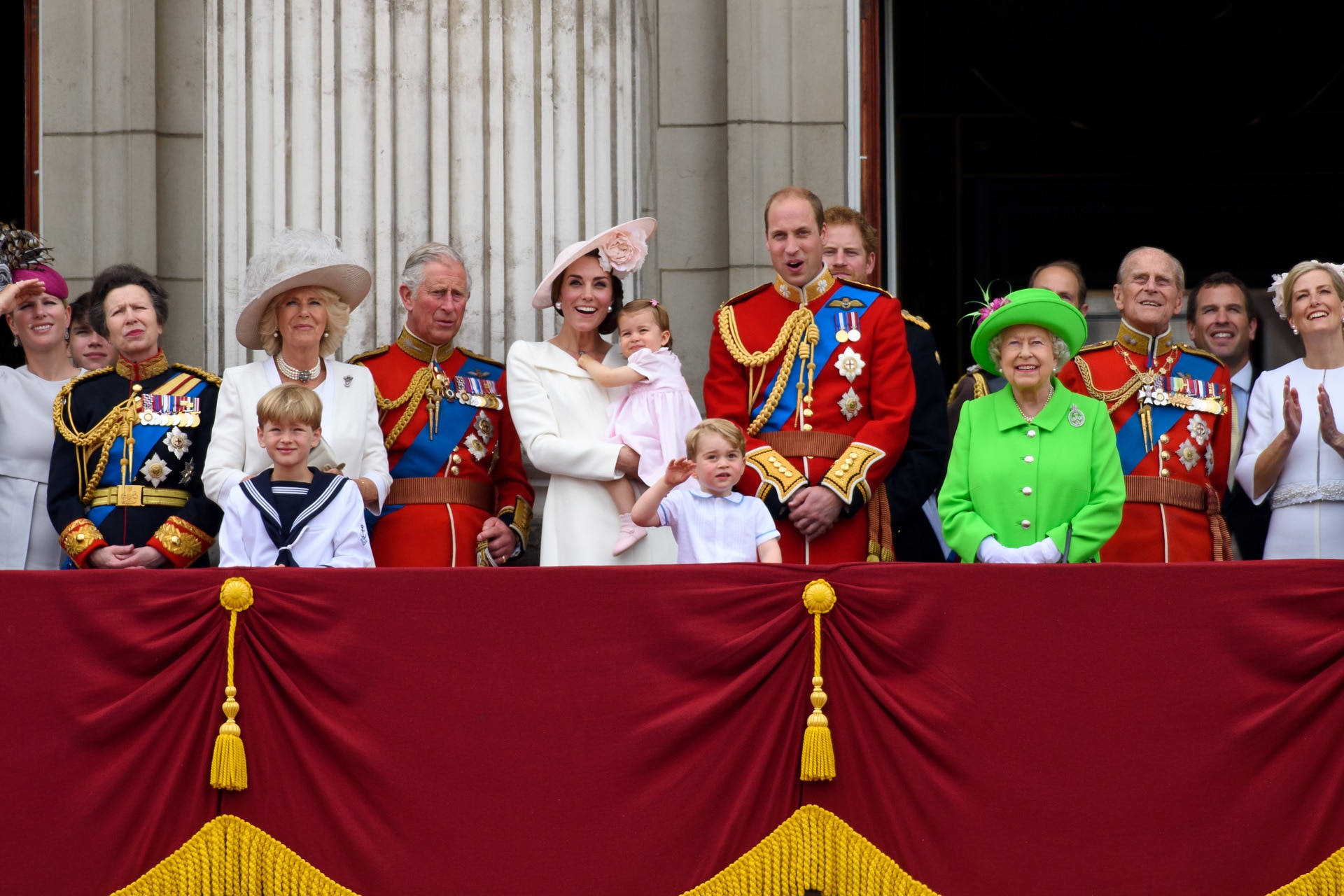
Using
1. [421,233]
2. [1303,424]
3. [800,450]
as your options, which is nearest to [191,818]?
[800,450]

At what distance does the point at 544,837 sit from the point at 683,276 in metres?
3.23

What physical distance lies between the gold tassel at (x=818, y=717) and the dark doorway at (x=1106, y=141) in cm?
566

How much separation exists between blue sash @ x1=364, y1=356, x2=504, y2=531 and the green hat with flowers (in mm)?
1729

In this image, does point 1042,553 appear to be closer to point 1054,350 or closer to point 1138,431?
point 1054,350

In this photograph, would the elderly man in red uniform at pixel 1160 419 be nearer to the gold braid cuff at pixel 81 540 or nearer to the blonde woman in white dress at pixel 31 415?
the gold braid cuff at pixel 81 540

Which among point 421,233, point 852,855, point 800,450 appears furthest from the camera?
point 421,233

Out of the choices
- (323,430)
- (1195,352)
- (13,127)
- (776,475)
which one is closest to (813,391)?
(776,475)

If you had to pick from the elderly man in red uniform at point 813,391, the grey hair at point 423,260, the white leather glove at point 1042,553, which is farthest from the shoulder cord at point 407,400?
the white leather glove at point 1042,553

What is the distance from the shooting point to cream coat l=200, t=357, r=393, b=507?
5852mm

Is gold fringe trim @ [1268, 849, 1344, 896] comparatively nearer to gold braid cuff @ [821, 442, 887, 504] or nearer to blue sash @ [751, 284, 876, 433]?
gold braid cuff @ [821, 442, 887, 504]

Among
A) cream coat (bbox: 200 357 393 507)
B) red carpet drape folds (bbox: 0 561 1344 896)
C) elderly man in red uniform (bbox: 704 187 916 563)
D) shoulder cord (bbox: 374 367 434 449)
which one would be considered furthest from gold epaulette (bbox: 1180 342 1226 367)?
cream coat (bbox: 200 357 393 507)

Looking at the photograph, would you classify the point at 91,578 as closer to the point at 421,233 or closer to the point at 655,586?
the point at 655,586

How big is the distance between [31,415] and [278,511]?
1465 millimetres

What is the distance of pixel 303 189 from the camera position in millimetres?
7648
